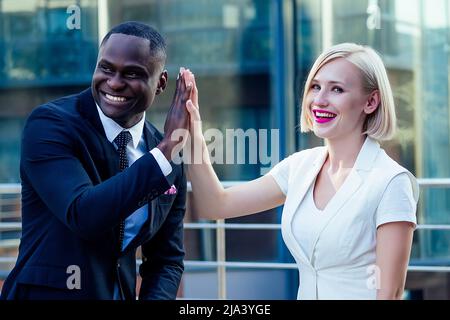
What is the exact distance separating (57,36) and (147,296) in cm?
291

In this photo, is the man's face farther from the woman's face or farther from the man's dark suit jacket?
the woman's face

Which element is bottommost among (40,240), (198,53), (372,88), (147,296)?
(147,296)

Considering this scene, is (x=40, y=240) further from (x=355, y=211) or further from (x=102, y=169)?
(x=355, y=211)

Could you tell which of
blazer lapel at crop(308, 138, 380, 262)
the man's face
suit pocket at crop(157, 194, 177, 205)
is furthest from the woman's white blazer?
the man's face

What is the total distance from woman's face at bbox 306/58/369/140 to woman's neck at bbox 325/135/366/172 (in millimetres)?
24

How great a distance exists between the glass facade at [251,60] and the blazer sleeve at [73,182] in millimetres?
2611

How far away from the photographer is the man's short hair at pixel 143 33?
3.59ft

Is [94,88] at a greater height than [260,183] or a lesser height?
greater

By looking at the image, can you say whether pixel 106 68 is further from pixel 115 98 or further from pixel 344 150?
pixel 344 150

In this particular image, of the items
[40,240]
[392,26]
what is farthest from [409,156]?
[40,240]

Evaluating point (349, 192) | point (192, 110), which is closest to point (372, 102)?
point (349, 192)

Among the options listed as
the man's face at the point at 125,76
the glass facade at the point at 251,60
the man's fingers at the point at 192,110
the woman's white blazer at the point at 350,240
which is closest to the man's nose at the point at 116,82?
the man's face at the point at 125,76

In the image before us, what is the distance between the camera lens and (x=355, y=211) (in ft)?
3.60
